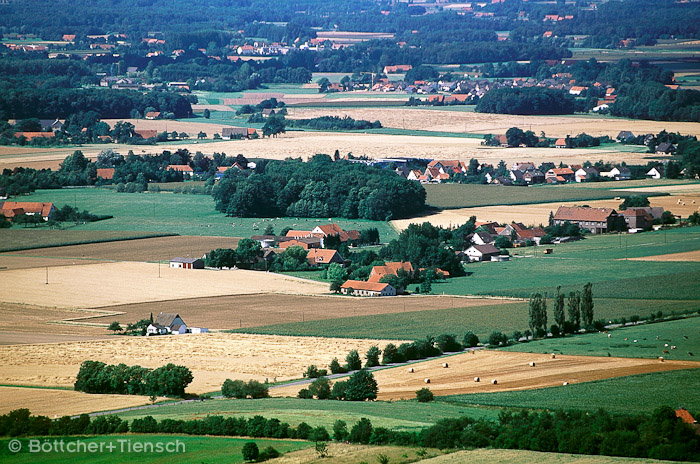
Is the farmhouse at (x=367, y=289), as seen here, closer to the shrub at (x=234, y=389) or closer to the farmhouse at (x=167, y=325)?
the farmhouse at (x=167, y=325)

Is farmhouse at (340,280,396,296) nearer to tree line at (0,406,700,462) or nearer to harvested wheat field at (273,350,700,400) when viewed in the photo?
harvested wheat field at (273,350,700,400)

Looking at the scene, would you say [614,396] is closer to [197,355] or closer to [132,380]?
[132,380]

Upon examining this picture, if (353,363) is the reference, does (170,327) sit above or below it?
below

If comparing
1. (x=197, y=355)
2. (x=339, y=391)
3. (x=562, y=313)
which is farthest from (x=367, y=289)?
(x=339, y=391)

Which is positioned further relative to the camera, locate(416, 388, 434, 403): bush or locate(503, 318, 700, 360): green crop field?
locate(503, 318, 700, 360): green crop field

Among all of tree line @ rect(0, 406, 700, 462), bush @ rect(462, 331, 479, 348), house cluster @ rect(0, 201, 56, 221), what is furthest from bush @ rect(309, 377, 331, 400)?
house cluster @ rect(0, 201, 56, 221)

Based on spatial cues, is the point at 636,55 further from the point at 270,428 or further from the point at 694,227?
the point at 270,428

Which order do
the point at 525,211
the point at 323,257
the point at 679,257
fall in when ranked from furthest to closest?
the point at 525,211 → the point at 323,257 → the point at 679,257

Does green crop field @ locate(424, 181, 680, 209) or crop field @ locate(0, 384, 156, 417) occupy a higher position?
crop field @ locate(0, 384, 156, 417)
